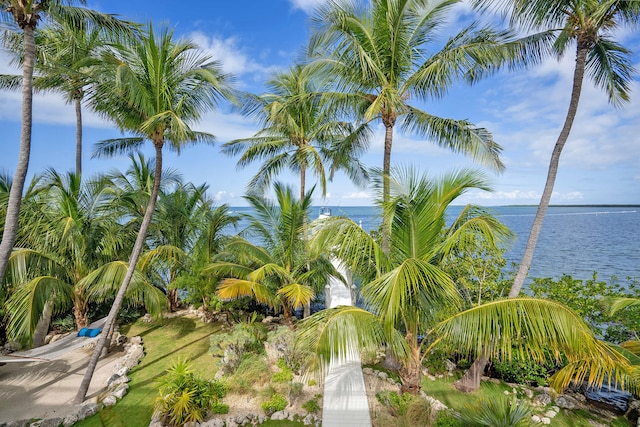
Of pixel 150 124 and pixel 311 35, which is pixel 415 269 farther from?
pixel 311 35

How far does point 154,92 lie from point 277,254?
14.8 ft

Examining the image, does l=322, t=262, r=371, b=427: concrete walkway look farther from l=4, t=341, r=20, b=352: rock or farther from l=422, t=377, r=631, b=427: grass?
l=4, t=341, r=20, b=352: rock

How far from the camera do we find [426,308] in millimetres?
3896

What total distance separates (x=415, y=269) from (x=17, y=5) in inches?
242

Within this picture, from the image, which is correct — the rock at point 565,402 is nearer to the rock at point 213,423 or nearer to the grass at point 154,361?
the grass at point 154,361

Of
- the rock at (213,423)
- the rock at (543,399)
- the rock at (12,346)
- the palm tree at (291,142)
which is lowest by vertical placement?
the rock at (12,346)

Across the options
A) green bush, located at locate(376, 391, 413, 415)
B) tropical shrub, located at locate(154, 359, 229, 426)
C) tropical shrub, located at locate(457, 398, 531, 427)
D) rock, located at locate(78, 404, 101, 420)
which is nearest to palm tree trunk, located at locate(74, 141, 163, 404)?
rock, located at locate(78, 404, 101, 420)

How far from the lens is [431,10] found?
535 cm

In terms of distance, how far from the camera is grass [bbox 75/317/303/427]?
457 centimetres

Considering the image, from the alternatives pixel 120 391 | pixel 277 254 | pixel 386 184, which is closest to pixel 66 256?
pixel 120 391

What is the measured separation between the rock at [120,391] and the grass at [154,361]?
0.25 feet

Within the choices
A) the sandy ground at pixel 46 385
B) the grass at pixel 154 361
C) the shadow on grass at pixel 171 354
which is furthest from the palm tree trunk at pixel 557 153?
the sandy ground at pixel 46 385

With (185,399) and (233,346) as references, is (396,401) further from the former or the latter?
(233,346)

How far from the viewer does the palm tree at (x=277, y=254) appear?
23.8 feet
